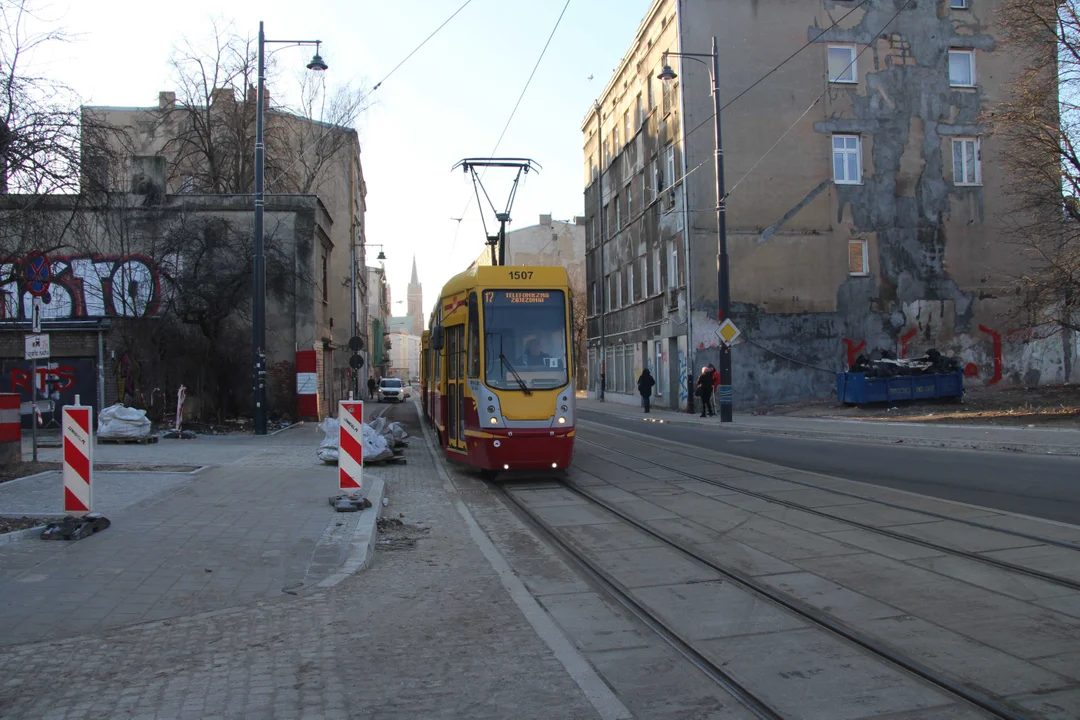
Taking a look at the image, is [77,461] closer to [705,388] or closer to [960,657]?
[960,657]

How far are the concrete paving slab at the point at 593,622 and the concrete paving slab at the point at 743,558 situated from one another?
1437mm

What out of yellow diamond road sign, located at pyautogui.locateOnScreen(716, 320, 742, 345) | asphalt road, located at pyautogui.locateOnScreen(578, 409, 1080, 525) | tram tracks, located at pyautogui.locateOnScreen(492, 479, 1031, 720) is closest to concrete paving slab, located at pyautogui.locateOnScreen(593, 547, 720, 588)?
tram tracks, located at pyautogui.locateOnScreen(492, 479, 1031, 720)

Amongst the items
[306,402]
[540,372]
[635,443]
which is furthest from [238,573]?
[306,402]

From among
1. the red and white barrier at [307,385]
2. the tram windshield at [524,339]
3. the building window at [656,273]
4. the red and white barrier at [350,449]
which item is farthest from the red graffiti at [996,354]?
the red and white barrier at [350,449]

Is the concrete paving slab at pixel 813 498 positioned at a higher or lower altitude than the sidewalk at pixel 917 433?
lower

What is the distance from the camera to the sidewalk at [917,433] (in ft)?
50.2

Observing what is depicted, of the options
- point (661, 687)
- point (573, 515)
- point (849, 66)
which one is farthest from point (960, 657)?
point (849, 66)

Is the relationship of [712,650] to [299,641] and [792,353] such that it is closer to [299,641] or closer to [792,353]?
[299,641]

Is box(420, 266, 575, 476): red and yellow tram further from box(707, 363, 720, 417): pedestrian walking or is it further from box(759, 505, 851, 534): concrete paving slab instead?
box(707, 363, 720, 417): pedestrian walking

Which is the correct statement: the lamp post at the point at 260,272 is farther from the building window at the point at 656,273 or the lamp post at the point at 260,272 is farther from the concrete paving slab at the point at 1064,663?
the concrete paving slab at the point at 1064,663

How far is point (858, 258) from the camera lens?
3247 cm

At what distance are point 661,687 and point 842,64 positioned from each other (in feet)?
107

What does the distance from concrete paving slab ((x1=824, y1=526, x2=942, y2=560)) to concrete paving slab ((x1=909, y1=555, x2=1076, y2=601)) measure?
0.16 m

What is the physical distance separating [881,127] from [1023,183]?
438 inches
